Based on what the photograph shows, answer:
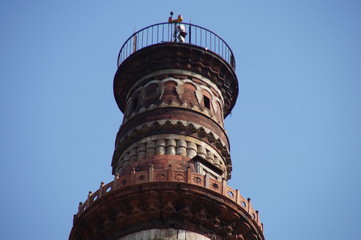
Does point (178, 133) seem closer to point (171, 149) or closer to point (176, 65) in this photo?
point (171, 149)

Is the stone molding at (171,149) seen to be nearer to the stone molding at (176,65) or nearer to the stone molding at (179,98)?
the stone molding at (179,98)

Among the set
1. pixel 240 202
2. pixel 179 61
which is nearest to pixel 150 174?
pixel 240 202

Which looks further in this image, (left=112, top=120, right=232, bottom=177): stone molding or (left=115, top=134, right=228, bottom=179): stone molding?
(left=112, top=120, right=232, bottom=177): stone molding

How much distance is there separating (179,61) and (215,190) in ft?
19.3

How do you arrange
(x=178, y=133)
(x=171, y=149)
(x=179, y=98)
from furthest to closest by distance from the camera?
(x=179, y=98) < (x=178, y=133) < (x=171, y=149)

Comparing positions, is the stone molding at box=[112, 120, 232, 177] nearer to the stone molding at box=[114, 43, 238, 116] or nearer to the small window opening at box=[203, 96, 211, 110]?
the small window opening at box=[203, 96, 211, 110]

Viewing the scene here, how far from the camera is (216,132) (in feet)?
88.9

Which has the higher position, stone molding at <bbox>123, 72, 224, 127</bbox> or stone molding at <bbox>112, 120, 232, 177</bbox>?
stone molding at <bbox>123, 72, 224, 127</bbox>

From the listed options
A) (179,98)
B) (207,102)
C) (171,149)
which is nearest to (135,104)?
(179,98)

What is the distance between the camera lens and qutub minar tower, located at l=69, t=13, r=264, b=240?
23.6 m

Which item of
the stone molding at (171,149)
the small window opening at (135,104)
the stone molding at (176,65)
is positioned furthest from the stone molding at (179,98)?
the stone molding at (171,149)

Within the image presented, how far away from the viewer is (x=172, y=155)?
25.6 metres

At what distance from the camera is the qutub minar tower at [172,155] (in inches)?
931

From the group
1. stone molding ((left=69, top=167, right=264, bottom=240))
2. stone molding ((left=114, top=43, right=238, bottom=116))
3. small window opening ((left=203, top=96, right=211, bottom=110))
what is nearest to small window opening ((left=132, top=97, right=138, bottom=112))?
stone molding ((left=114, top=43, right=238, bottom=116))
